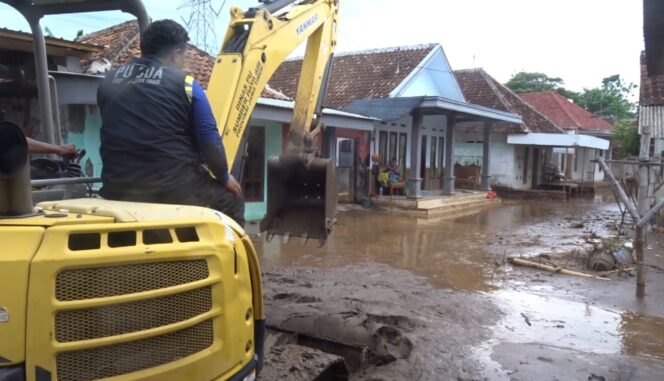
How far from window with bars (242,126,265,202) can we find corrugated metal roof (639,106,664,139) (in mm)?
11588

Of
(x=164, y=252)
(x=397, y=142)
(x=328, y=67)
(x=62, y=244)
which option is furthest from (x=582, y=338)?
A: (x=397, y=142)

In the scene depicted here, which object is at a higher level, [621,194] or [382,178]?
[621,194]

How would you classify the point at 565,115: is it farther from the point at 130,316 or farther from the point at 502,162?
the point at 130,316

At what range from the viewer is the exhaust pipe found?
1.84m

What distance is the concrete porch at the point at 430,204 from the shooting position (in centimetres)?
1592

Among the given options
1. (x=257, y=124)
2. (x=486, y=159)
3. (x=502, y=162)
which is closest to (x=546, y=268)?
(x=257, y=124)

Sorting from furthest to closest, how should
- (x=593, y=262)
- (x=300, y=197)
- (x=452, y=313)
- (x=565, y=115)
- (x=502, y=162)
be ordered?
(x=565, y=115)
(x=502, y=162)
(x=593, y=262)
(x=452, y=313)
(x=300, y=197)

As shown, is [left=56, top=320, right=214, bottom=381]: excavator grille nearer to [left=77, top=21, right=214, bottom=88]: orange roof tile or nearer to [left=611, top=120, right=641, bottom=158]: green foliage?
[left=77, top=21, right=214, bottom=88]: orange roof tile

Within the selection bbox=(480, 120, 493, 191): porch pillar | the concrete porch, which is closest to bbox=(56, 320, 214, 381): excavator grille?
the concrete porch

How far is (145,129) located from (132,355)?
1.21m

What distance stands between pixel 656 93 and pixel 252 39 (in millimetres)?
18850

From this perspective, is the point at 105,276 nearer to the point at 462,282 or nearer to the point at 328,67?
the point at 328,67

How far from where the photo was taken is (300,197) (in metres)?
5.06

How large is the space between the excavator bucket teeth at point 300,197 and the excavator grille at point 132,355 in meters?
2.63
